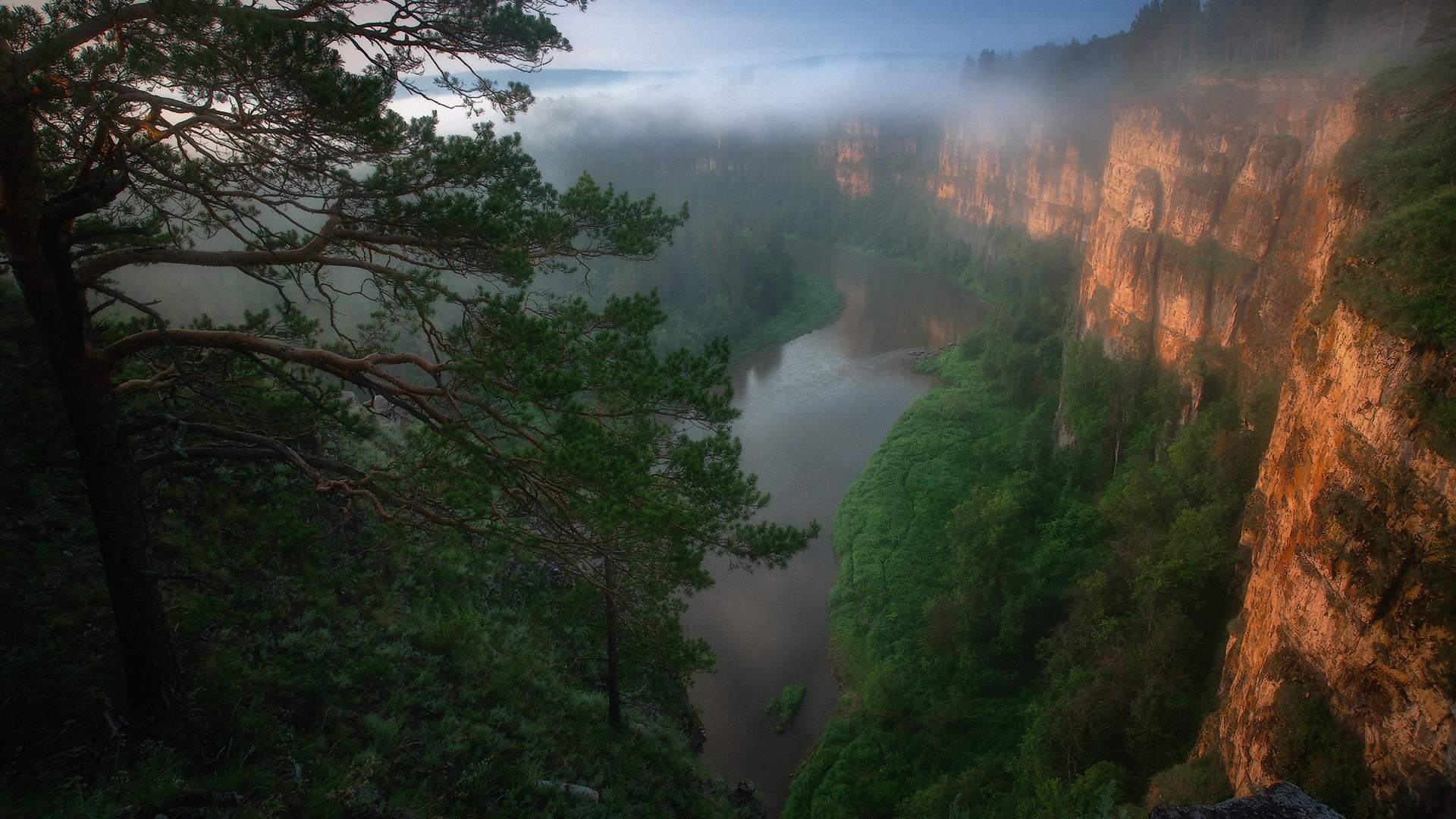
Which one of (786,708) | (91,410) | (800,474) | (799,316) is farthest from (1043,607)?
(799,316)

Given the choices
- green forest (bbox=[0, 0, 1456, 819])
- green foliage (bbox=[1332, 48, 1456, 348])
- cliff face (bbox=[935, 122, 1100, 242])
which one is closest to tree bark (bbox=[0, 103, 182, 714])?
green forest (bbox=[0, 0, 1456, 819])

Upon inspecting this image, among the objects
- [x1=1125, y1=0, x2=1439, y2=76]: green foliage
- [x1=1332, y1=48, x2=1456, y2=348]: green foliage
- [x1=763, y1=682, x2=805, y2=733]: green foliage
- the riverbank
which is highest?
[x1=1125, y1=0, x2=1439, y2=76]: green foliage

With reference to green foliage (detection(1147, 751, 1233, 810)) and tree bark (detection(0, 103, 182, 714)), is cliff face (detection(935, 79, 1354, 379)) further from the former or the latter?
tree bark (detection(0, 103, 182, 714))

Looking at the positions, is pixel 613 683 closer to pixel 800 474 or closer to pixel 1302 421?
pixel 1302 421

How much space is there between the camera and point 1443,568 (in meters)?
5.79

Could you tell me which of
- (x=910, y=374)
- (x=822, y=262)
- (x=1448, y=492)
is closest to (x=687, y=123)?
(x=822, y=262)

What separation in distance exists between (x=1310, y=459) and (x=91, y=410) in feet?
36.4

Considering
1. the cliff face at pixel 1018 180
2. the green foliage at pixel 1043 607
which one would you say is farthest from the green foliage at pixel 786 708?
the cliff face at pixel 1018 180

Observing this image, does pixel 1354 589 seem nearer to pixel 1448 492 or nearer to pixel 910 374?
pixel 1448 492

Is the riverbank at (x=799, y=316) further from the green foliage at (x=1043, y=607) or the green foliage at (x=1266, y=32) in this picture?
the green foliage at (x=1266, y=32)

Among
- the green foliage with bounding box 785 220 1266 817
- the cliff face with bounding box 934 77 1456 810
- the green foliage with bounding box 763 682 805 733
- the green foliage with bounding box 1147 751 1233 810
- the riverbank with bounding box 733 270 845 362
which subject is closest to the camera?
the cliff face with bounding box 934 77 1456 810

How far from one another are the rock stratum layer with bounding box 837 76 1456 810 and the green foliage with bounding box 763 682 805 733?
25.4 ft

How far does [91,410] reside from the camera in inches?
188

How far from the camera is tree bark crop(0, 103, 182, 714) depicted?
4234mm
